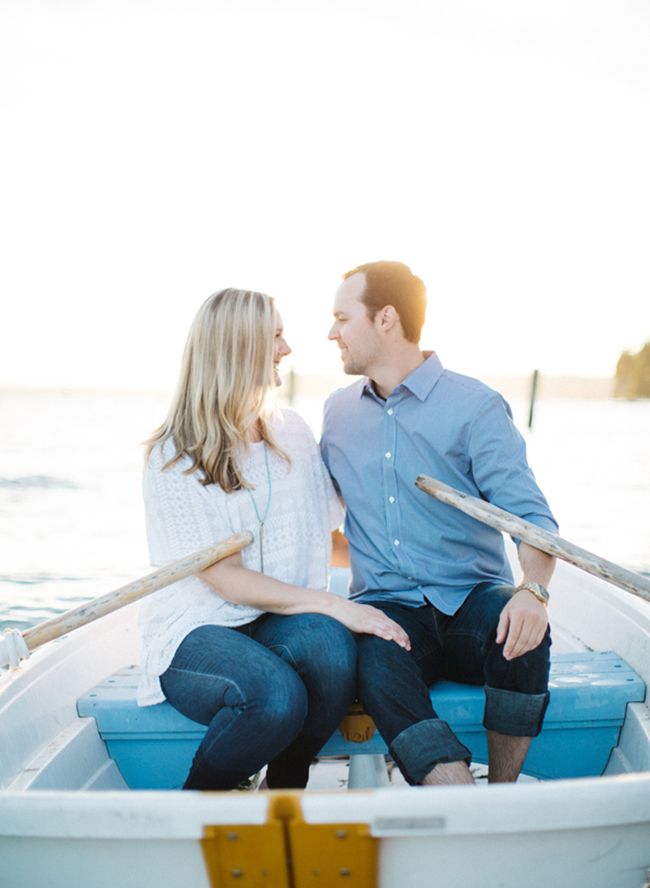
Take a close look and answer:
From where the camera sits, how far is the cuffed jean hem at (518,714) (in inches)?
60.8

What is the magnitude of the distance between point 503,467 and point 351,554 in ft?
1.66

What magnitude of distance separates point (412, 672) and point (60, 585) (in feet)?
15.5

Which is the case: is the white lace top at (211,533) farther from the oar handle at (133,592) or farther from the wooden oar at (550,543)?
the wooden oar at (550,543)

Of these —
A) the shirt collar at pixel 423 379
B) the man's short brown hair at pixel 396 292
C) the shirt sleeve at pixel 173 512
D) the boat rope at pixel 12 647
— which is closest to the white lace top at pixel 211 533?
the shirt sleeve at pixel 173 512

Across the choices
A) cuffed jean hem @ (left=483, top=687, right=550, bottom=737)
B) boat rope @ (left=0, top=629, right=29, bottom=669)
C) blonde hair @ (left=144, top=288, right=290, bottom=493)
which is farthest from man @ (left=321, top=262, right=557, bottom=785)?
boat rope @ (left=0, top=629, right=29, bottom=669)

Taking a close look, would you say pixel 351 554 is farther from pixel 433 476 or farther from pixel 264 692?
pixel 264 692

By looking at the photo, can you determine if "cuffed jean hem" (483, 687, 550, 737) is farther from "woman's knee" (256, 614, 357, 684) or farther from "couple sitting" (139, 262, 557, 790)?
"woman's knee" (256, 614, 357, 684)

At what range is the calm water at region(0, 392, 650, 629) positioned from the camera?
590 centimetres

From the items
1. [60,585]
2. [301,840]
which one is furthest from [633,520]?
[301,840]

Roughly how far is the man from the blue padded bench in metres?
0.11

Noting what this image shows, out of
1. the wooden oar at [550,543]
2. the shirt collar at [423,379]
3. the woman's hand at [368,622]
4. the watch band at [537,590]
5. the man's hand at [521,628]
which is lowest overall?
the woman's hand at [368,622]

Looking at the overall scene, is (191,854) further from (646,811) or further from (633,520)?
(633,520)

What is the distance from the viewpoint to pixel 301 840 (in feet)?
3.35

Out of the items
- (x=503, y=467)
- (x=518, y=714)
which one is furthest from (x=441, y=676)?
(x=503, y=467)
